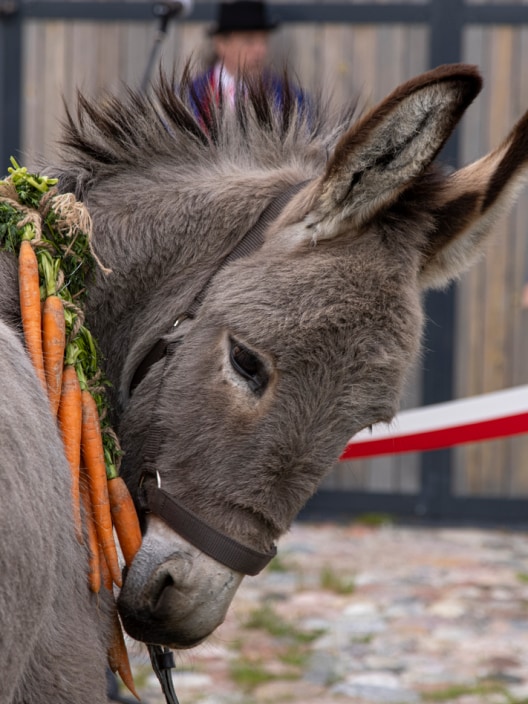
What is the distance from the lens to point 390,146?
86.5 inches

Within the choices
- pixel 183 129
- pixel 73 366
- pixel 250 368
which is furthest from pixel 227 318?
pixel 183 129

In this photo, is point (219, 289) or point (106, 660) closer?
point (106, 660)

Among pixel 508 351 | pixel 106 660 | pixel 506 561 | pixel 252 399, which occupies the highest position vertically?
pixel 252 399

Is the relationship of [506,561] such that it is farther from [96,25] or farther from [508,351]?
[96,25]

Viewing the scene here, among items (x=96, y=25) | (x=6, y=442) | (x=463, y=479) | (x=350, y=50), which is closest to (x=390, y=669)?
(x=463, y=479)

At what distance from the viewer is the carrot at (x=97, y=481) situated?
2.24 m

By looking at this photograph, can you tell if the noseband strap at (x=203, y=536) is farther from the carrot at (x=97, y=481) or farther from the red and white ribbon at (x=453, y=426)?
the red and white ribbon at (x=453, y=426)

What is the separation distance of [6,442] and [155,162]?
1.01 meters

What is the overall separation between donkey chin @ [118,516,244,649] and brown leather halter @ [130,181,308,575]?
0.02 meters

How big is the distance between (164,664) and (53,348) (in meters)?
0.88

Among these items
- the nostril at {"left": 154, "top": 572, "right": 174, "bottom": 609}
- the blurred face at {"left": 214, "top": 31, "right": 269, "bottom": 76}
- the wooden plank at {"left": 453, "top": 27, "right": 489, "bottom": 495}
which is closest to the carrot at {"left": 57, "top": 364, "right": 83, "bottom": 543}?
the nostril at {"left": 154, "top": 572, "right": 174, "bottom": 609}

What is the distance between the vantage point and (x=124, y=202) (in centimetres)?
249

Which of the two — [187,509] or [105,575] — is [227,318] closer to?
[187,509]

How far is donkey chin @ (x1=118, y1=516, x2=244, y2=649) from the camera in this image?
2242 mm
